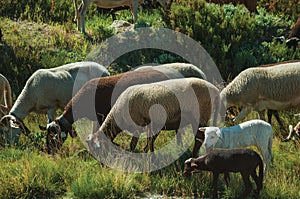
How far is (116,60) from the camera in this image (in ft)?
48.0

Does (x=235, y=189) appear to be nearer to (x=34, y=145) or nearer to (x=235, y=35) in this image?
(x=34, y=145)

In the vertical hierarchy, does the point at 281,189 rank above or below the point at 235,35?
below

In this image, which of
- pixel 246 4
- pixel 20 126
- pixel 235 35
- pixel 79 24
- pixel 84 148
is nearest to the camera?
pixel 84 148

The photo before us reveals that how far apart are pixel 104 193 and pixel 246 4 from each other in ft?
34.0

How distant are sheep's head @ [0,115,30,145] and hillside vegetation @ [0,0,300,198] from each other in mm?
188

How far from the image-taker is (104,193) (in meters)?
8.10

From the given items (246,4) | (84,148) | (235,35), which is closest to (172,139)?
(84,148)

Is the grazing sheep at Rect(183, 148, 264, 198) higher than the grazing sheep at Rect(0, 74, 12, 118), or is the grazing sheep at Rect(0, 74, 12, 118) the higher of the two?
the grazing sheep at Rect(183, 148, 264, 198)

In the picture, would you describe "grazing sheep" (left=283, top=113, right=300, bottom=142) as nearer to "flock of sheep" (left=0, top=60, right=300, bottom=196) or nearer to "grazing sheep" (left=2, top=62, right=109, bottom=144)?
"flock of sheep" (left=0, top=60, right=300, bottom=196)

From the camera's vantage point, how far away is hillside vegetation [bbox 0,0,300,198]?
8.30m

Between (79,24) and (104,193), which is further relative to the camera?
(79,24)

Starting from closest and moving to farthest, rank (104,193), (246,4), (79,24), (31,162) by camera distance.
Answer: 1. (104,193)
2. (31,162)
3. (79,24)
4. (246,4)

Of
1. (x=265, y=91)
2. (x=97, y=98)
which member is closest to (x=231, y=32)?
(x=265, y=91)

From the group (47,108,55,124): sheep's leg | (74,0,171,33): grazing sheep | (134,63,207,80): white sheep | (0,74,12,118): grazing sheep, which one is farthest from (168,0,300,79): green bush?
(0,74,12,118): grazing sheep
